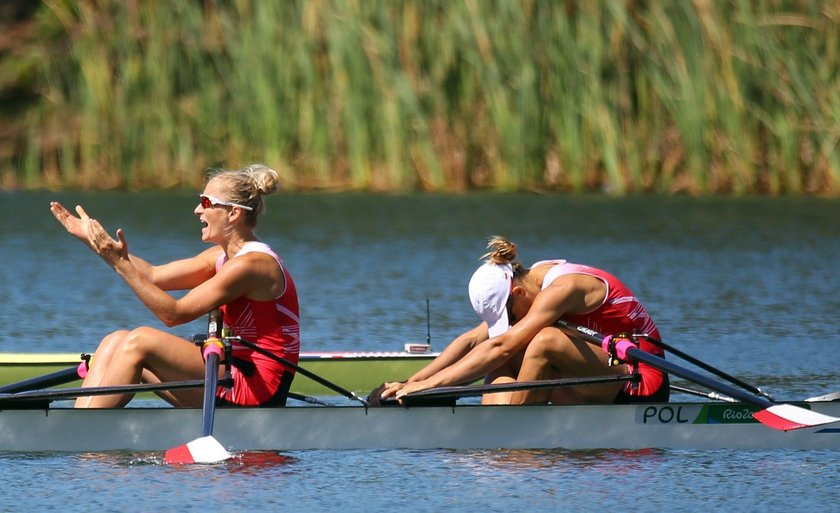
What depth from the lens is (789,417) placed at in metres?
8.47

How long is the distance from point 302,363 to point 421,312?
167 inches

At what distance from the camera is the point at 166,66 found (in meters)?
23.2

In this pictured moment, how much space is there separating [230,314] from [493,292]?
1289mm

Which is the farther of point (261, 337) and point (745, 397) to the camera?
point (745, 397)

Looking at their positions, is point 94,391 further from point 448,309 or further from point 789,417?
point 448,309

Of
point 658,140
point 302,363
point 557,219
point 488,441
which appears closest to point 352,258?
point 557,219

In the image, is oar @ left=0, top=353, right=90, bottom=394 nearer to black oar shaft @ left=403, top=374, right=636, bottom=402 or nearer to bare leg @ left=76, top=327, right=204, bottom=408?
bare leg @ left=76, top=327, right=204, bottom=408

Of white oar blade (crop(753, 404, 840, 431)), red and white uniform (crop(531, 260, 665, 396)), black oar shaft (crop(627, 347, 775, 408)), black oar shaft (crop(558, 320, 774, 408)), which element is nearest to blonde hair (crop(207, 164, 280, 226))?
red and white uniform (crop(531, 260, 665, 396))

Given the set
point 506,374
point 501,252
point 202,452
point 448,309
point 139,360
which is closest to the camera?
A: point 202,452

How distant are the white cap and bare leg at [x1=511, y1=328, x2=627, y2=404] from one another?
0.66ft

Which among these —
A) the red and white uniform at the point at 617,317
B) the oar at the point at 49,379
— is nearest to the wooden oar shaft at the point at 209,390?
the oar at the point at 49,379

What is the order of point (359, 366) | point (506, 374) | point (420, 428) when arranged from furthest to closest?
point (359, 366) → point (506, 374) → point (420, 428)

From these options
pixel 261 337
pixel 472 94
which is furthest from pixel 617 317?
pixel 472 94

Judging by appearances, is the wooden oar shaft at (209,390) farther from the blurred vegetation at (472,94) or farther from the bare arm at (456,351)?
the blurred vegetation at (472,94)
